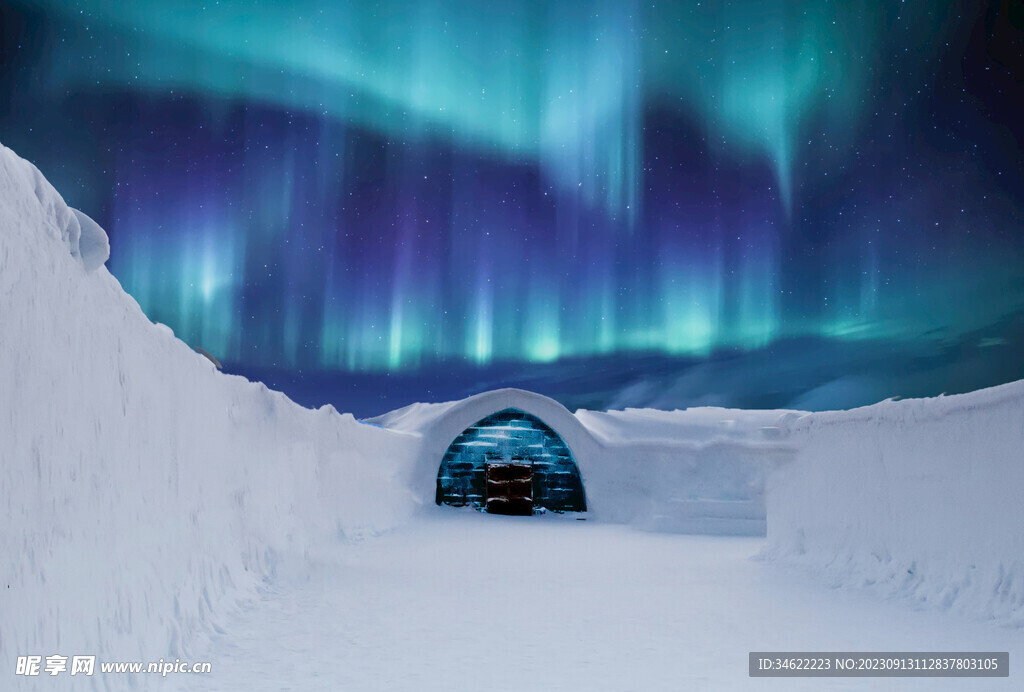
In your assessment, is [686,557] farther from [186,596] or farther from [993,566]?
[186,596]

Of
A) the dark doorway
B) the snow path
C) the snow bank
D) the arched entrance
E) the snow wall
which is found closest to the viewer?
the snow bank

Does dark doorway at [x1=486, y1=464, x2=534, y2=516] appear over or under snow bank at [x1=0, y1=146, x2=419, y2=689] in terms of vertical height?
under

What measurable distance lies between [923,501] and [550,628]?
413cm

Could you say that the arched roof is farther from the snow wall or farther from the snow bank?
the snow bank

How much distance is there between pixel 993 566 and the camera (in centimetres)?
606

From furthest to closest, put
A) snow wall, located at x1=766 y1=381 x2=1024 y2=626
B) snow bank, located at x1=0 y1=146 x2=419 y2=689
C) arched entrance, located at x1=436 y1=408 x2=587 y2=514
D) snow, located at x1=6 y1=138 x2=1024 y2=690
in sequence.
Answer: arched entrance, located at x1=436 y1=408 x2=587 y2=514 < snow wall, located at x1=766 y1=381 x2=1024 y2=626 < snow, located at x1=6 y1=138 x2=1024 y2=690 < snow bank, located at x1=0 y1=146 x2=419 y2=689

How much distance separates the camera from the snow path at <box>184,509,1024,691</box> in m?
4.31

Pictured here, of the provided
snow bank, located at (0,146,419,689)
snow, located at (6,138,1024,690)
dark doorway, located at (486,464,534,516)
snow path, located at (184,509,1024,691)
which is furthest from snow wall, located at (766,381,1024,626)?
dark doorway, located at (486,464,534,516)

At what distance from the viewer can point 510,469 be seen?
60.7ft

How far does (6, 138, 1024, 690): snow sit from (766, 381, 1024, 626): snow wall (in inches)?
1.1

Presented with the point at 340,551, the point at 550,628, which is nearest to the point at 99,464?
the point at 550,628

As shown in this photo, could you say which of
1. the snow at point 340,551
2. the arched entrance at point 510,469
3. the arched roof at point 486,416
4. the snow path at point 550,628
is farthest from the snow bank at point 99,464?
the arched entrance at point 510,469

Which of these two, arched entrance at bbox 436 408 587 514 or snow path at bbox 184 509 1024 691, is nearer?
snow path at bbox 184 509 1024 691

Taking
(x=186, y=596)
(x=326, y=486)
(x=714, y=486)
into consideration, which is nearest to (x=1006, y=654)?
(x=186, y=596)
